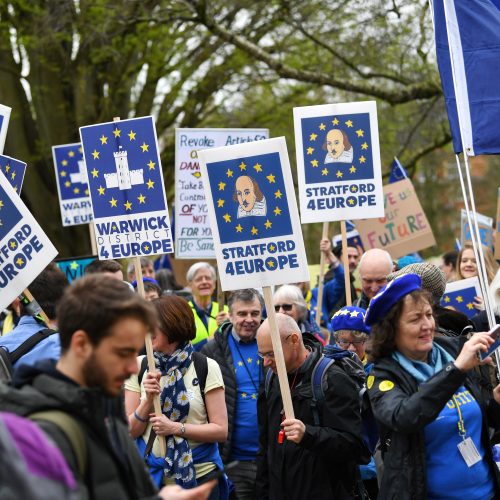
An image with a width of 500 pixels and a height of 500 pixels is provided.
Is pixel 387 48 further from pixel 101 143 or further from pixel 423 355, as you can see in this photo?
pixel 423 355

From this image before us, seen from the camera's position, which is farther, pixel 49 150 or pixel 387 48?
pixel 49 150

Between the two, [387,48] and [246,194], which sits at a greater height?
[387,48]

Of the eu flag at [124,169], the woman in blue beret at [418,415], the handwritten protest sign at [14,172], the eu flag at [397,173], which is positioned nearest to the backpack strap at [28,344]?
the eu flag at [124,169]

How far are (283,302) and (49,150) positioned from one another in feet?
36.1

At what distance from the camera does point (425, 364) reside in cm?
473

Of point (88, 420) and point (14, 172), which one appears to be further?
point (14, 172)

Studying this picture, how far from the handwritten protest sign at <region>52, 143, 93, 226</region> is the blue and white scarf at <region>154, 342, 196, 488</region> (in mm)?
5899

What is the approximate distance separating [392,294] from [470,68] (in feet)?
6.10

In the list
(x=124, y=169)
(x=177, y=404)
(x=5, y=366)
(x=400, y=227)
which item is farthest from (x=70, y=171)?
(x=5, y=366)

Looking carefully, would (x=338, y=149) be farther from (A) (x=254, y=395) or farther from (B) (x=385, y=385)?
(B) (x=385, y=385)

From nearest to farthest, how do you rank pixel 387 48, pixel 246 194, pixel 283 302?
pixel 246 194 < pixel 283 302 < pixel 387 48

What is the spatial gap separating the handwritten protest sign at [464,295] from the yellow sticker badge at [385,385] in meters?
4.05

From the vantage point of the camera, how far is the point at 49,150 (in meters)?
18.3

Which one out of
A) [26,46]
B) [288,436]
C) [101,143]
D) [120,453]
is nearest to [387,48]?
[26,46]
